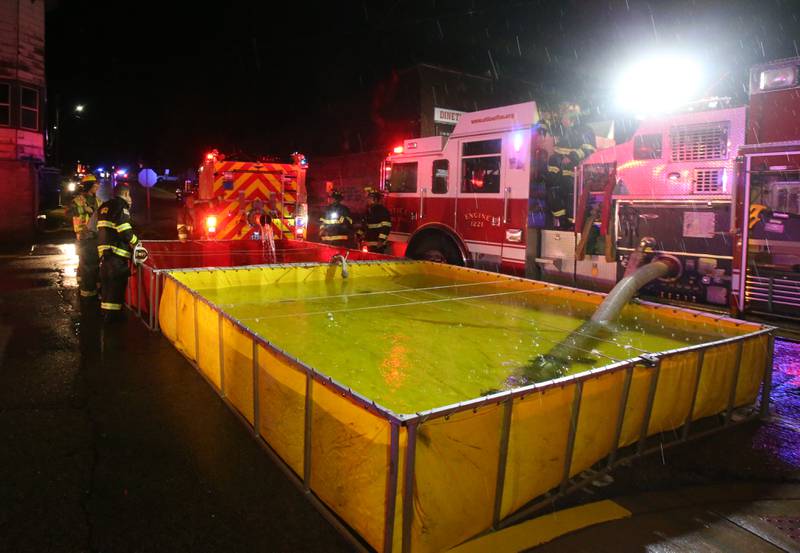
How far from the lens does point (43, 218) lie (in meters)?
23.4

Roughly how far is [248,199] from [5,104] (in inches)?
499

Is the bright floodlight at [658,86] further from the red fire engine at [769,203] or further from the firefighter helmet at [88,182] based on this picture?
the firefighter helmet at [88,182]

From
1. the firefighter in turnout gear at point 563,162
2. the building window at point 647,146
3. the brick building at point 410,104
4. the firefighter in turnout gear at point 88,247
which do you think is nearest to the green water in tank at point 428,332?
the firefighter in turnout gear at point 563,162

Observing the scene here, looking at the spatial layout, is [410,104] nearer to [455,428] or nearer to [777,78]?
[777,78]

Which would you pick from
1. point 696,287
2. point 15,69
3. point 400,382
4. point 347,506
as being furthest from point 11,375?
point 15,69

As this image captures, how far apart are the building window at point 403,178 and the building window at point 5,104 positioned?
1610cm

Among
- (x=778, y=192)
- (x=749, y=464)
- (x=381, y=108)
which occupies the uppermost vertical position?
A: (x=381, y=108)

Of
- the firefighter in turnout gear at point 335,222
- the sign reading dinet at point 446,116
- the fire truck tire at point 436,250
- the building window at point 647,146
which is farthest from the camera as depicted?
the sign reading dinet at point 446,116

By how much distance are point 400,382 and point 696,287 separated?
4.67 m

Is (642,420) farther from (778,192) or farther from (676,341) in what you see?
(778,192)

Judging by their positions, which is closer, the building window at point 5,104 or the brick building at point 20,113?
the brick building at point 20,113

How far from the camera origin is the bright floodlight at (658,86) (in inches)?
277

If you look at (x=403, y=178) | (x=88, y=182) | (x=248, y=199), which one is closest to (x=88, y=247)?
(x=88, y=182)

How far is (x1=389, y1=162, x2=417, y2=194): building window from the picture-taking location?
1023 centimetres
